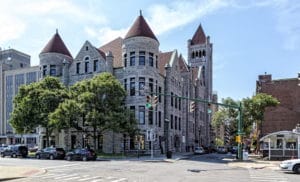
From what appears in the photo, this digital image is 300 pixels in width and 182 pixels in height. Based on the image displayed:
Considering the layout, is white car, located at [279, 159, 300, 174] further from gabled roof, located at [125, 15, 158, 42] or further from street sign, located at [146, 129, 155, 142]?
gabled roof, located at [125, 15, 158, 42]

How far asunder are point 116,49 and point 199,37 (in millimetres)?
39773

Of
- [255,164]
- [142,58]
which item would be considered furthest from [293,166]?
→ [142,58]

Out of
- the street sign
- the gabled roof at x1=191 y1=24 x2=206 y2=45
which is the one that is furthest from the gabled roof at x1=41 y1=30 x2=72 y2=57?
the gabled roof at x1=191 y1=24 x2=206 y2=45

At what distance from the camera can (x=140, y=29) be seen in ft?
181

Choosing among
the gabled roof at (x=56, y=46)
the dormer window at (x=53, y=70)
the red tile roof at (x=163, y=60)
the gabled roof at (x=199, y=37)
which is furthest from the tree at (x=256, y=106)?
the gabled roof at (x=199, y=37)

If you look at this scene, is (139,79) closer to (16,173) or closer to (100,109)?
(100,109)

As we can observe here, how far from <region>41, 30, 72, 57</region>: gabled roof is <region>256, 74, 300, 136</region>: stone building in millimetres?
33002

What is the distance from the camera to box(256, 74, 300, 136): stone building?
54.2 meters

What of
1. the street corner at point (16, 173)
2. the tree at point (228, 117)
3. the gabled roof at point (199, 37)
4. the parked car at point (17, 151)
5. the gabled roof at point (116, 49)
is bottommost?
the parked car at point (17, 151)

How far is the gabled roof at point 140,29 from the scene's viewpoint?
5470 centimetres

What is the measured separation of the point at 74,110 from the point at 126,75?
36.6 feet

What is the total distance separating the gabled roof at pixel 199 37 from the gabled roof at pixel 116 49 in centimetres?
3548

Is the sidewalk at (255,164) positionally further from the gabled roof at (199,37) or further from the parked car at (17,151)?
the gabled roof at (199,37)

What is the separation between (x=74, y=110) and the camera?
4734 centimetres
